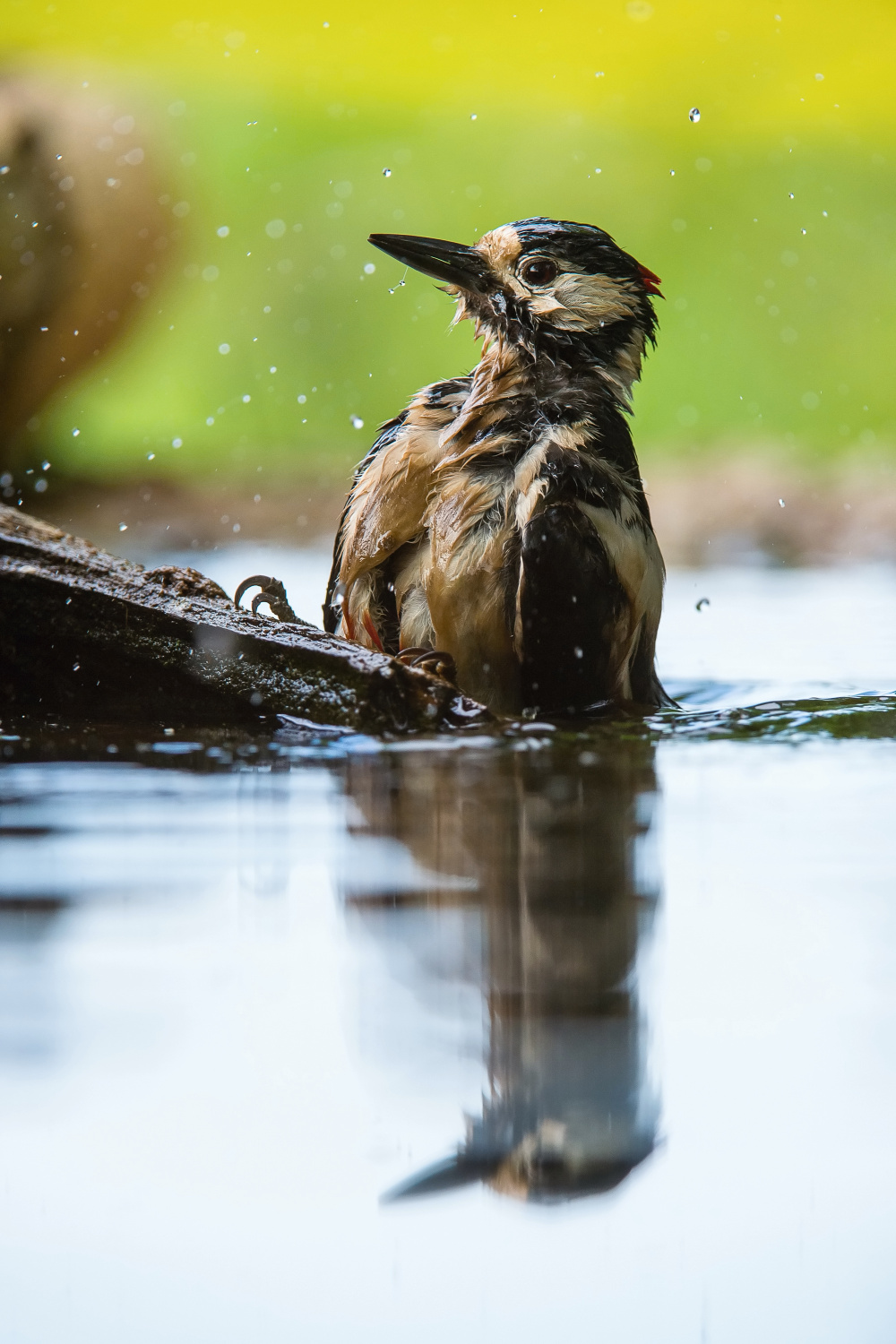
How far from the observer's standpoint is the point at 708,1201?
105 cm

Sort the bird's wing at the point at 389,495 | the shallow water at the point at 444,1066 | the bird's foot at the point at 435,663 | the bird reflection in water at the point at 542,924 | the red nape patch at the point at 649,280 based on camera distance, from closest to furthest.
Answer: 1. the shallow water at the point at 444,1066
2. the bird reflection in water at the point at 542,924
3. the bird's foot at the point at 435,663
4. the bird's wing at the point at 389,495
5. the red nape patch at the point at 649,280

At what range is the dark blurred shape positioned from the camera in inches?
303

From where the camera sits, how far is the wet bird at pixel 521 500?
292 cm

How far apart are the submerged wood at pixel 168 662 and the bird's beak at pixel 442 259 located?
36.3 inches

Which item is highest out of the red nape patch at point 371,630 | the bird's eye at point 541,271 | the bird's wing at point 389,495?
the bird's eye at point 541,271

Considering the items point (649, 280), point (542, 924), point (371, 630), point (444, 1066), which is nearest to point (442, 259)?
point (649, 280)

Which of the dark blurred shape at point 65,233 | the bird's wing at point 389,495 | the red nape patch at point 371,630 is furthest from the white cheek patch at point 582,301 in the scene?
the dark blurred shape at point 65,233

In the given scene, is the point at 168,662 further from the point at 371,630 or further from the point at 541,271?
the point at 541,271

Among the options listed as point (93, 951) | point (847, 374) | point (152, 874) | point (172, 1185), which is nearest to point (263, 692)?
point (152, 874)

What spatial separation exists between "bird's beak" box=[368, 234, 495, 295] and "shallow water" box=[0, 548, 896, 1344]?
146 cm

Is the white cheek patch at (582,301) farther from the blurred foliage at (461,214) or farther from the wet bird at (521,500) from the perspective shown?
the blurred foliage at (461,214)

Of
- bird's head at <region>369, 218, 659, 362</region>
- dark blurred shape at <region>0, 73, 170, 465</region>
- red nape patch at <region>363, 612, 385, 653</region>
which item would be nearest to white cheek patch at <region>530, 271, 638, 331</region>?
bird's head at <region>369, 218, 659, 362</region>

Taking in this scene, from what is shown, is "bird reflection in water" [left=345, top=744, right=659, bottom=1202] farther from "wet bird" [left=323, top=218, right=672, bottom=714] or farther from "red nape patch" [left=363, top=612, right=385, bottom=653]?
"red nape patch" [left=363, top=612, right=385, bottom=653]

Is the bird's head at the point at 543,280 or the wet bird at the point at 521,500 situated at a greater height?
the bird's head at the point at 543,280
